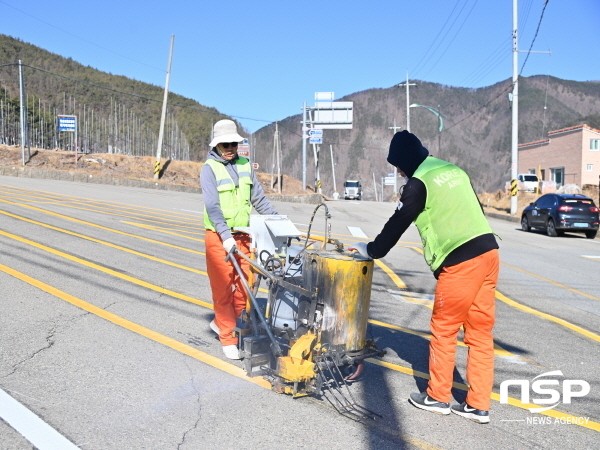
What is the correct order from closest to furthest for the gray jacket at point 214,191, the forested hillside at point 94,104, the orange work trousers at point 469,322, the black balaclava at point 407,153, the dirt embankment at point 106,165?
the orange work trousers at point 469,322 < the black balaclava at point 407,153 < the gray jacket at point 214,191 < the dirt embankment at point 106,165 < the forested hillside at point 94,104

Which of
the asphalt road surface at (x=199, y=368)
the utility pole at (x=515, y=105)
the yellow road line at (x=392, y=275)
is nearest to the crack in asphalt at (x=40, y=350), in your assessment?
the asphalt road surface at (x=199, y=368)

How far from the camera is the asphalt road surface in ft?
12.3

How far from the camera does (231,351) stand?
5227mm

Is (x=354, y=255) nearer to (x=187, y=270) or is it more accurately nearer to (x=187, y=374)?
(x=187, y=374)

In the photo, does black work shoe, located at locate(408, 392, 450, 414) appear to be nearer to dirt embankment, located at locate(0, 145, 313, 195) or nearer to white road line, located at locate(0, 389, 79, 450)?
white road line, located at locate(0, 389, 79, 450)

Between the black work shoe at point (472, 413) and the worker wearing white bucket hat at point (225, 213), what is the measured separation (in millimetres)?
1949

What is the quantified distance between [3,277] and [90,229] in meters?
5.18

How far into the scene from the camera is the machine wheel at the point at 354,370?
185 inches

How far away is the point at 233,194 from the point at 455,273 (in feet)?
7.27

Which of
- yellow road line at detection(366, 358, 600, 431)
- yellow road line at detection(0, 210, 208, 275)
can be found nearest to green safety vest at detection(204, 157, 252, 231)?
yellow road line at detection(366, 358, 600, 431)

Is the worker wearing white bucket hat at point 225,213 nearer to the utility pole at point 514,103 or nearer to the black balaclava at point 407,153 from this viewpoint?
the black balaclava at point 407,153

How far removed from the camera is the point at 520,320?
288 inches

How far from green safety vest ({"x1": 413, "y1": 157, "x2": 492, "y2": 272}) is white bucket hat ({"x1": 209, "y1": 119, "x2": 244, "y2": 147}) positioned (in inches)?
70.9

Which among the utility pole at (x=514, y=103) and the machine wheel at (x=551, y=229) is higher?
the utility pole at (x=514, y=103)
